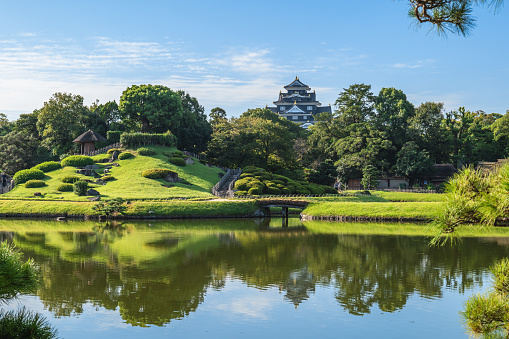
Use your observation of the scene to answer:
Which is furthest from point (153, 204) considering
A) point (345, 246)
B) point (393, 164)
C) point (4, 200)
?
point (393, 164)

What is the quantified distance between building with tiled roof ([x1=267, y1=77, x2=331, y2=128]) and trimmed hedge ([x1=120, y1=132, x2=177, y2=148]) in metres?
62.3

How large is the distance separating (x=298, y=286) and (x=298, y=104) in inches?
4705

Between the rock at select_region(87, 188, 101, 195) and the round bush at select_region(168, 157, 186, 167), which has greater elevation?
the round bush at select_region(168, 157, 186, 167)

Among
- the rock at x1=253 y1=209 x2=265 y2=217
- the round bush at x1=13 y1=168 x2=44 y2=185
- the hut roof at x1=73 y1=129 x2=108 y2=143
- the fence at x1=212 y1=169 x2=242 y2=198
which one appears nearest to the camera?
the rock at x1=253 y1=209 x2=265 y2=217

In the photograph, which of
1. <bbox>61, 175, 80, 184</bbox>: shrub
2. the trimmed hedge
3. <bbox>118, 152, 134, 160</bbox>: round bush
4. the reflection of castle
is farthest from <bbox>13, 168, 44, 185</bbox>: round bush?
the reflection of castle

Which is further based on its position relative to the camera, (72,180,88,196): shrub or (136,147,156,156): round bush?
(136,147,156,156): round bush

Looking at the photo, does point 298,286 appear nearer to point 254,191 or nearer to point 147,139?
point 254,191

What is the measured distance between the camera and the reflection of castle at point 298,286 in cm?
1672

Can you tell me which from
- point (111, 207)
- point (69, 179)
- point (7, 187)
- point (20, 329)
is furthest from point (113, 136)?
point (20, 329)

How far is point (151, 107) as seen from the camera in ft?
249

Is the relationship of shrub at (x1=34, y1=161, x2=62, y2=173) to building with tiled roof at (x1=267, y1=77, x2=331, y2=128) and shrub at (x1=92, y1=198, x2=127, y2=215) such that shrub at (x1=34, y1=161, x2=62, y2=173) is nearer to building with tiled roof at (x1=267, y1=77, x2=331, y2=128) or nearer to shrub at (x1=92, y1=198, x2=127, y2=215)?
shrub at (x1=92, y1=198, x2=127, y2=215)

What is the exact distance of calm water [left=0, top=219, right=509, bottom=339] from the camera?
13.8 metres

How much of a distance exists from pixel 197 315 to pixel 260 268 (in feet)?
24.5

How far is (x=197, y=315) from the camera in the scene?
48.3 feet
